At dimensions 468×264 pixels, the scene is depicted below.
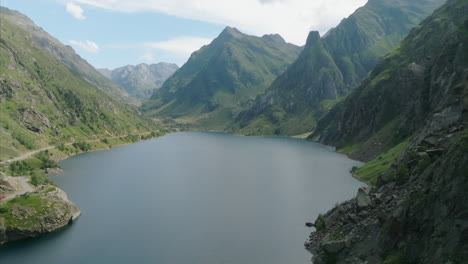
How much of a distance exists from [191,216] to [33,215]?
40.1 m

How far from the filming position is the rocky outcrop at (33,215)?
8538 centimetres

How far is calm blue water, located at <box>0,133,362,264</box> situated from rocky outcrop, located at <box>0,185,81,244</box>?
→ 9.30ft

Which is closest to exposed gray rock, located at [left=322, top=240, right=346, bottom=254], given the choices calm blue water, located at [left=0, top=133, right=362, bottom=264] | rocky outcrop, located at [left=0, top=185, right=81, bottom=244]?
calm blue water, located at [left=0, top=133, right=362, bottom=264]

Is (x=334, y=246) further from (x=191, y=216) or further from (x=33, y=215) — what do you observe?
(x=33, y=215)

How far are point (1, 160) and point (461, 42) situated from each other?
21372cm

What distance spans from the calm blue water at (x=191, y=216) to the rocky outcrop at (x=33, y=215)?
2835 mm

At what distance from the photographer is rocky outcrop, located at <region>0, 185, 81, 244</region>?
280ft

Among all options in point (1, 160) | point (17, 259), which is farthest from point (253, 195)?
point (1, 160)

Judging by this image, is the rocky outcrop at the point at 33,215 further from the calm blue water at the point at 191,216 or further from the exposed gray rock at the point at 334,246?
the exposed gray rock at the point at 334,246

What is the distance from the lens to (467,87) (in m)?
64.6

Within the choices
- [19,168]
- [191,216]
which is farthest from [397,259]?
[19,168]

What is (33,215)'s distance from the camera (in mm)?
90562

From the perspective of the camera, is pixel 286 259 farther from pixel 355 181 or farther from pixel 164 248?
pixel 355 181

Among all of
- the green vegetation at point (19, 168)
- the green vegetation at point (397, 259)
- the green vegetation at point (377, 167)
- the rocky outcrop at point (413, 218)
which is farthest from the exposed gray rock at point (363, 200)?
the green vegetation at point (19, 168)
